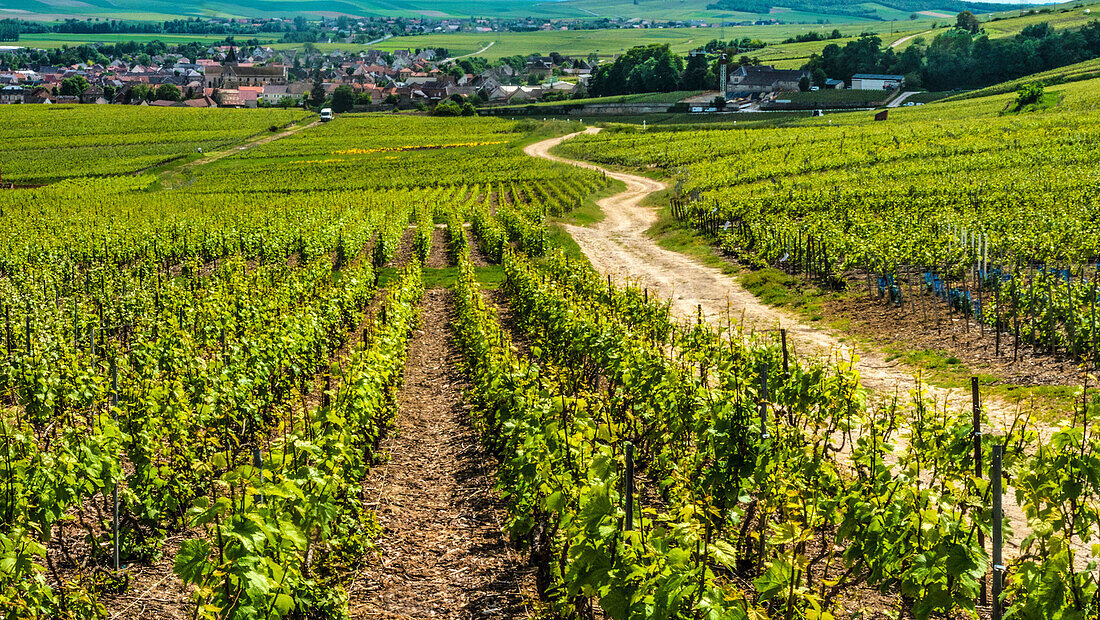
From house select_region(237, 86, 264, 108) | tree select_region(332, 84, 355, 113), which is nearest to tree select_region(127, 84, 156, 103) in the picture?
house select_region(237, 86, 264, 108)

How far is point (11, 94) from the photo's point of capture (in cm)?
16538

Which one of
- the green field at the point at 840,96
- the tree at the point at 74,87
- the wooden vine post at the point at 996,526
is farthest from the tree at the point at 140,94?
the wooden vine post at the point at 996,526

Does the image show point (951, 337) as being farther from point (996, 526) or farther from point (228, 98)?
point (228, 98)

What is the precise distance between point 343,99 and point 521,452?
5172 inches

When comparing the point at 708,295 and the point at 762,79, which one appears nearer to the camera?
the point at 708,295

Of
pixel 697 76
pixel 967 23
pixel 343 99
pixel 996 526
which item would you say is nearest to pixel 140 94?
pixel 343 99

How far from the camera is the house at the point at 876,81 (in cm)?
11231

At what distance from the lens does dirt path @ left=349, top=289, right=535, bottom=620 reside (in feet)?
25.3

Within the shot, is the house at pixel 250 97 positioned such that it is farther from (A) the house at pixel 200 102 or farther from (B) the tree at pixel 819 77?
(B) the tree at pixel 819 77

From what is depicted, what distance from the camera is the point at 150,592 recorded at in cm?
783

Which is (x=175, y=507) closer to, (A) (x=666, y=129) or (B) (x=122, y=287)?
(B) (x=122, y=287)

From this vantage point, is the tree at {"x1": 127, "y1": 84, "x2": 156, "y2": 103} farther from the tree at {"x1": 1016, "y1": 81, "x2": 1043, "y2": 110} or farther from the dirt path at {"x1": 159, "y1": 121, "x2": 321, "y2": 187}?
the tree at {"x1": 1016, "y1": 81, "x2": 1043, "y2": 110}

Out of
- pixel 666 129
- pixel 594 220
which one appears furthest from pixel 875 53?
pixel 594 220

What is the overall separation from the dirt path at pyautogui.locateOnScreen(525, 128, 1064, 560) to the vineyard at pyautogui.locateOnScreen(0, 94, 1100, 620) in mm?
377
